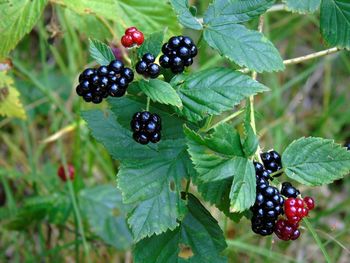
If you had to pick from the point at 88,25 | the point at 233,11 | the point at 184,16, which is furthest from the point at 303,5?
the point at 88,25

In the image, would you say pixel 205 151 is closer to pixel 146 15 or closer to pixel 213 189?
pixel 213 189

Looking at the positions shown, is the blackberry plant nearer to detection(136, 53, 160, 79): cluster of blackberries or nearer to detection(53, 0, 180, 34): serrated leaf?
detection(136, 53, 160, 79): cluster of blackberries

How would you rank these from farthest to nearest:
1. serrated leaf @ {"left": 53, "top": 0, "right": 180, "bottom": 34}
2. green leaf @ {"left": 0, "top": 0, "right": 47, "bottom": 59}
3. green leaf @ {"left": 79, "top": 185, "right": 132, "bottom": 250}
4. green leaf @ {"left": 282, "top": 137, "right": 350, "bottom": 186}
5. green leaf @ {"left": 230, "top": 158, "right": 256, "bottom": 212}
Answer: green leaf @ {"left": 79, "top": 185, "right": 132, "bottom": 250} → serrated leaf @ {"left": 53, "top": 0, "right": 180, "bottom": 34} → green leaf @ {"left": 0, "top": 0, "right": 47, "bottom": 59} → green leaf @ {"left": 282, "top": 137, "right": 350, "bottom": 186} → green leaf @ {"left": 230, "top": 158, "right": 256, "bottom": 212}

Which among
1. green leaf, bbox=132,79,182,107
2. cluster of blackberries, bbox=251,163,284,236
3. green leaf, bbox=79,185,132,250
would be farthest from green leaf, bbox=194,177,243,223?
green leaf, bbox=79,185,132,250

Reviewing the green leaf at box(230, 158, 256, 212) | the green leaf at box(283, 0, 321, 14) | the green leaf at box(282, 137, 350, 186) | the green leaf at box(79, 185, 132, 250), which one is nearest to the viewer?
the green leaf at box(230, 158, 256, 212)

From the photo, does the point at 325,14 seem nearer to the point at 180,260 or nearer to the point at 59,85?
the point at 180,260

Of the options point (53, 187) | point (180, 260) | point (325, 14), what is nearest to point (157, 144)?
point (180, 260)
